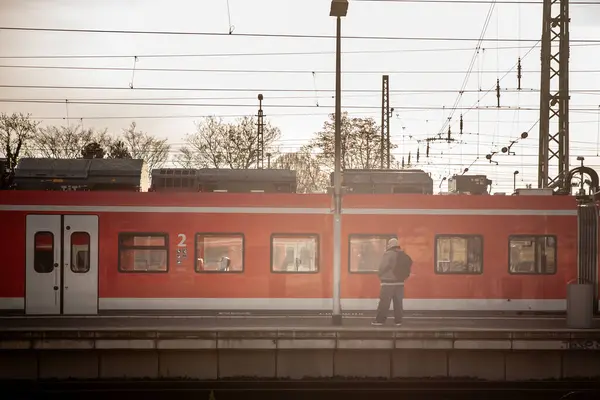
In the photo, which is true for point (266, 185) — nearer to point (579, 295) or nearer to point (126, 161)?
point (126, 161)

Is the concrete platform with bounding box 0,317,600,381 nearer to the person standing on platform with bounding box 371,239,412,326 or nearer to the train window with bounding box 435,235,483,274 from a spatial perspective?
the person standing on platform with bounding box 371,239,412,326

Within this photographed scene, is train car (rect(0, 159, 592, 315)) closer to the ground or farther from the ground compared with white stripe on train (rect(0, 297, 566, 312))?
farther from the ground

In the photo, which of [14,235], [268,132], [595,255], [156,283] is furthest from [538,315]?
[268,132]

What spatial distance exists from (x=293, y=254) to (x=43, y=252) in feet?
20.8

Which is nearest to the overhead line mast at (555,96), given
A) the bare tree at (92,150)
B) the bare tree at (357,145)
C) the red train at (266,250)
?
the red train at (266,250)

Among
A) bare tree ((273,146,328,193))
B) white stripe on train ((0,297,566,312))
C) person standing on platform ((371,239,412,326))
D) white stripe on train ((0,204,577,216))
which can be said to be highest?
bare tree ((273,146,328,193))

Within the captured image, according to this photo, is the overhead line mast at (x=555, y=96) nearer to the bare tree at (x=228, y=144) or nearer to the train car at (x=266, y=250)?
the train car at (x=266, y=250)

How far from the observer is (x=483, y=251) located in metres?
23.2

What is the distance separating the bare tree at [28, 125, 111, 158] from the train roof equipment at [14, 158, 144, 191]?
1605 inches

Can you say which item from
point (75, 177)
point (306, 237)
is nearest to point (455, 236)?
point (306, 237)

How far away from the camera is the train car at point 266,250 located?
73.9 ft

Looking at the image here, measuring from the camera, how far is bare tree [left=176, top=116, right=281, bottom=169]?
199 ft

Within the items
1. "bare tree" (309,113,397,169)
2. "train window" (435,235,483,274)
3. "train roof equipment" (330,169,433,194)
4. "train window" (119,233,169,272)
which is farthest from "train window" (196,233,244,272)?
"bare tree" (309,113,397,169)

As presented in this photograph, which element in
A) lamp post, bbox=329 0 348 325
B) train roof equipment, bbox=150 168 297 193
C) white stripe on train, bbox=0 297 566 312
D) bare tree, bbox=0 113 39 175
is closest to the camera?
lamp post, bbox=329 0 348 325
